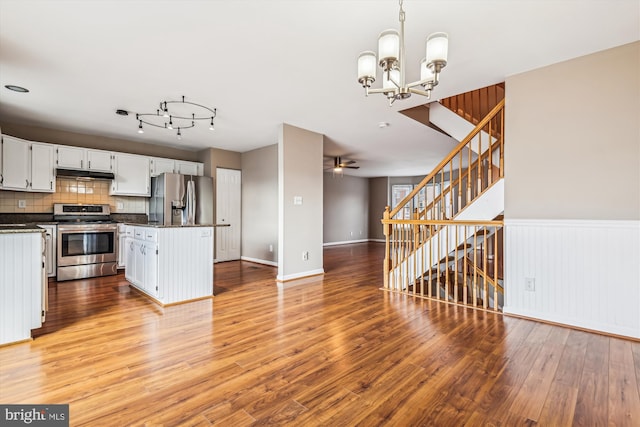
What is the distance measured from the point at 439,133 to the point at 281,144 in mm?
2936

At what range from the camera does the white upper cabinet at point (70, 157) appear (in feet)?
16.1

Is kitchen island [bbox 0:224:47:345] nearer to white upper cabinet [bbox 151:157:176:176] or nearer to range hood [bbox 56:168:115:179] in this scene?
range hood [bbox 56:168:115:179]

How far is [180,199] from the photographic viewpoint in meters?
5.75

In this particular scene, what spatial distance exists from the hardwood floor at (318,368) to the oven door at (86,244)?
5.87 feet

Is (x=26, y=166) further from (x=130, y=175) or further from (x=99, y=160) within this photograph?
(x=130, y=175)

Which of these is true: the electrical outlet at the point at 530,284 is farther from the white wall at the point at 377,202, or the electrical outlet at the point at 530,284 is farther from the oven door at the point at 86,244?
the white wall at the point at 377,202

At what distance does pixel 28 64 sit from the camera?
2887 millimetres

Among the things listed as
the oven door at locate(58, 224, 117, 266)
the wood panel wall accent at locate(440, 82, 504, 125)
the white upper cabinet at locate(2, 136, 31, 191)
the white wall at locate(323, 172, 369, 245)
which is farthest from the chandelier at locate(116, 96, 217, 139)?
the white wall at locate(323, 172, 369, 245)

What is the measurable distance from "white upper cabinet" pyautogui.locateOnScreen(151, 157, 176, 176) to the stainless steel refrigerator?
20cm

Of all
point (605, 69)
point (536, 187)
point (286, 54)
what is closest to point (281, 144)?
point (286, 54)

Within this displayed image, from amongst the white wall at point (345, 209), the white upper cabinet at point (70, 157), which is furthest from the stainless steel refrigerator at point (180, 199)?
the white wall at point (345, 209)

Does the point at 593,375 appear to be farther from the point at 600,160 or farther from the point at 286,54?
the point at 286,54

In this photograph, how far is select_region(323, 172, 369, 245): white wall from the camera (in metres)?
10.1
